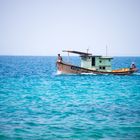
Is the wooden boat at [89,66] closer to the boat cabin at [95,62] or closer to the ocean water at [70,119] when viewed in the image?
the boat cabin at [95,62]

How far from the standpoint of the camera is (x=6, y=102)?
2084cm

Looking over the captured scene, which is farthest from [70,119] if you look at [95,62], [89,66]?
[89,66]

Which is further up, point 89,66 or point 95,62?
point 95,62

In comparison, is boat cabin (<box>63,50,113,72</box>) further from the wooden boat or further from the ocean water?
the ocean water

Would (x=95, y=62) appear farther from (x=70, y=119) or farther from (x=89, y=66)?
(x=70, y=119)

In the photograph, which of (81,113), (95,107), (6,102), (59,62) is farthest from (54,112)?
(59,62)

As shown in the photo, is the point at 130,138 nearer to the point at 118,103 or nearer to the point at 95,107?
the point at 95,107

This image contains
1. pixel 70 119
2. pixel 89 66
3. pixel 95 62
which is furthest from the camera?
pixel 89 66

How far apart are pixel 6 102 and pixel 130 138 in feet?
35.2

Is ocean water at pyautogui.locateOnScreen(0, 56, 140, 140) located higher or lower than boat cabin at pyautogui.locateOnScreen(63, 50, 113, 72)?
lower

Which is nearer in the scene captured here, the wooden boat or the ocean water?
the ocean water

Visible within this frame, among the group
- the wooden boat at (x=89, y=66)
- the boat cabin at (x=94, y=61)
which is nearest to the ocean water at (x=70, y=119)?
the boat cabin at (x=94, y=61)

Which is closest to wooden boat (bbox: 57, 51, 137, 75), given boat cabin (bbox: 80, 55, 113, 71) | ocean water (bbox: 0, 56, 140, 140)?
boat cabin (bbox: 80, 55, 113, 71)

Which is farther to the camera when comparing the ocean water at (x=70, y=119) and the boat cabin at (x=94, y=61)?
the boat cabin at (x=94, y=61)
